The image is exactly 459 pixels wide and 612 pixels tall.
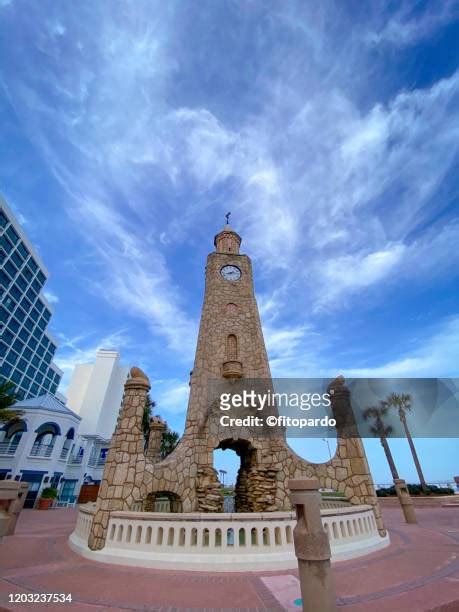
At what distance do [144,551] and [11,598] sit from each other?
283 centimetres

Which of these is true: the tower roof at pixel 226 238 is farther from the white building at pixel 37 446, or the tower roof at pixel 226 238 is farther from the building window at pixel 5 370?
the building window at pixel 5 370

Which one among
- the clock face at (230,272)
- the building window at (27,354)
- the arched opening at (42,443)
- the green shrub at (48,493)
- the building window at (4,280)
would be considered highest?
the building window at (4,280)

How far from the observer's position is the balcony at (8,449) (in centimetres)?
2186

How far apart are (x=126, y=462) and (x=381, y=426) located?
2985 cm

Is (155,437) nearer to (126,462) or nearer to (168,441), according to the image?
(126,462)

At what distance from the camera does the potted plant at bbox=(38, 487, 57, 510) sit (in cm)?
1955

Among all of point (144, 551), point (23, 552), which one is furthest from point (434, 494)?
point (23, 552)

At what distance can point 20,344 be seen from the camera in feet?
145

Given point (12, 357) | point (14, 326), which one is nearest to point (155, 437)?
point (12, 357)

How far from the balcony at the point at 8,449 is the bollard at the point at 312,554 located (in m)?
26.7

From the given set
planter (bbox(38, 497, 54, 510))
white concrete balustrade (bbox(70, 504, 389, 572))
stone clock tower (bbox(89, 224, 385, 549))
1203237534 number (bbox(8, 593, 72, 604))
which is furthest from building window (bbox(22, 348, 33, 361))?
1203237534 number (bbox(8, 593, 72, 604))

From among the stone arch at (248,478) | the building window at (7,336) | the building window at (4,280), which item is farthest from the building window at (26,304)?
the stone arch at (248,478)

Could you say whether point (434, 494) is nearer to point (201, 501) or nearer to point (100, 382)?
point (201, 501)

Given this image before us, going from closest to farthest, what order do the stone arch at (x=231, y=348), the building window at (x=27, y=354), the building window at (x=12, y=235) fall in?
the stone arch at (x=231, y=348)
the building window at (x=12, y=235)
the building window at (x=27, y=354)
